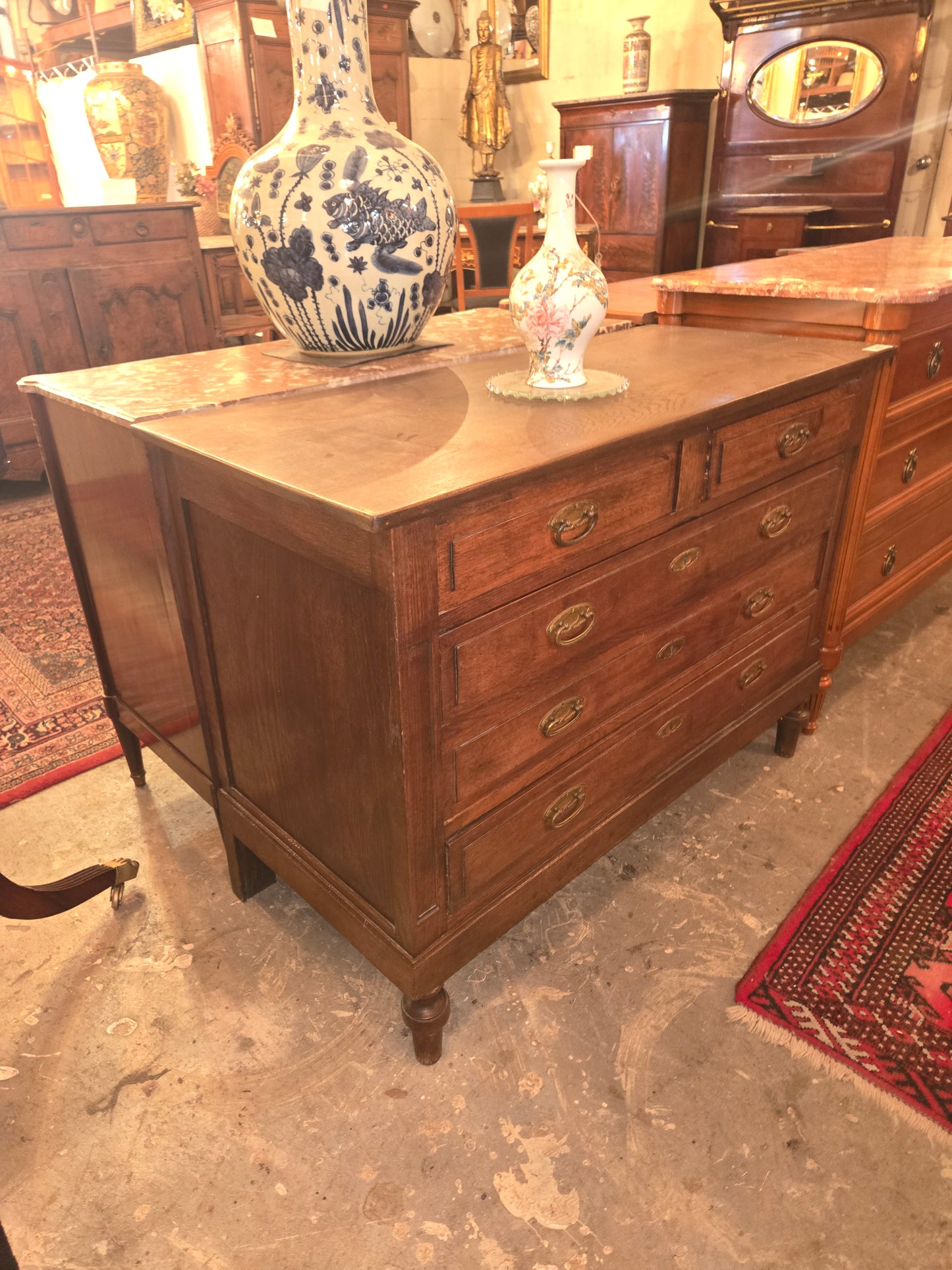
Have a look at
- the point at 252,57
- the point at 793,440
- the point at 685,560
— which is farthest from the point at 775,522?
the point at 252,57

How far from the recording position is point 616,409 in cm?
126

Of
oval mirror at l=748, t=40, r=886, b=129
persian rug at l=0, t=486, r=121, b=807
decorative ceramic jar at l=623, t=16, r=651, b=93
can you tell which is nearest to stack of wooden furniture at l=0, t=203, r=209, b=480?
persian rug at l=0, t=486, r=121, b=807

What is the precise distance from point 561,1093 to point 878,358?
147cm

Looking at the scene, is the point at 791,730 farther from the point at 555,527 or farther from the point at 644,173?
the point at 644,173

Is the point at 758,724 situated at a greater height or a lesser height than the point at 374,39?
lesser

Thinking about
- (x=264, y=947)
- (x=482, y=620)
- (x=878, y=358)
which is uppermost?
(x=878, y=358)

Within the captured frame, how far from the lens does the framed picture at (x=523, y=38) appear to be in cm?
573

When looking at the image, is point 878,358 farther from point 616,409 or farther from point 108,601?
point 108,601

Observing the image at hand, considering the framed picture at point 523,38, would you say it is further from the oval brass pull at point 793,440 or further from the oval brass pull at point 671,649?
the oval brass pull at point 671,649

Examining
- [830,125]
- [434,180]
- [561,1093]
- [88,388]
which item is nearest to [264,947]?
[561,1093]

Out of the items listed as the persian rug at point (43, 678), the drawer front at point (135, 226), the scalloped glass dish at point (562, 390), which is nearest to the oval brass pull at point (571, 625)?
the scalloped glass dish at point (562, 390)

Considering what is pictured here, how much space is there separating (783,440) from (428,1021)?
3.77 feet

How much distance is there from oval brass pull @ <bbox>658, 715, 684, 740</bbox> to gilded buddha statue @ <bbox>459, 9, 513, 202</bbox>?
5.77 m

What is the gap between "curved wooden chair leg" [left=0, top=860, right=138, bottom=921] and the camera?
1.38 meters
